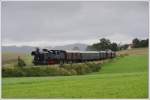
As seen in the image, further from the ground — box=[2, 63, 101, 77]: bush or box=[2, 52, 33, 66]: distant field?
box=[2, 52, 33, 66]: distant field

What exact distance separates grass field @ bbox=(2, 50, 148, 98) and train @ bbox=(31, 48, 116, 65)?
12 centimetres

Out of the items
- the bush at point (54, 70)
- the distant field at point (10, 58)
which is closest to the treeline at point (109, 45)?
the bush at point (54, 70)

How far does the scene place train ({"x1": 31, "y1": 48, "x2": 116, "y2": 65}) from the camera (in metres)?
4.59

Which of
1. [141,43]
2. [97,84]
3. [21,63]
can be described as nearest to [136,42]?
[141,43]

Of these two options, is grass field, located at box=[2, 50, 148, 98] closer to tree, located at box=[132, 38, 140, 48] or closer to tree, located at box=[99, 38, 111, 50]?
tree, located at box=[132, 38, 140, 48]

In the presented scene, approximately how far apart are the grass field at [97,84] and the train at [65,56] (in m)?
0.12

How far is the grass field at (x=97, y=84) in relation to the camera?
445cm

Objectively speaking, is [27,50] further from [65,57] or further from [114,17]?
[114,17]

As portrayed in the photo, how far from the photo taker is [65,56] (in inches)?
182

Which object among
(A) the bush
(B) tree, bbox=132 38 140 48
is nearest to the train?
(A) the bush

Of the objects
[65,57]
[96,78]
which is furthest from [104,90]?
[65,57]

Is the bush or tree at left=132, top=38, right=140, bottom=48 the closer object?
tree at left=132, top=38, right=140, bottom=48

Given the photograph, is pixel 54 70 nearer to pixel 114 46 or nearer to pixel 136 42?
pixel 114 46

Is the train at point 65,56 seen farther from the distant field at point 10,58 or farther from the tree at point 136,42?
the tree at point 136,42
